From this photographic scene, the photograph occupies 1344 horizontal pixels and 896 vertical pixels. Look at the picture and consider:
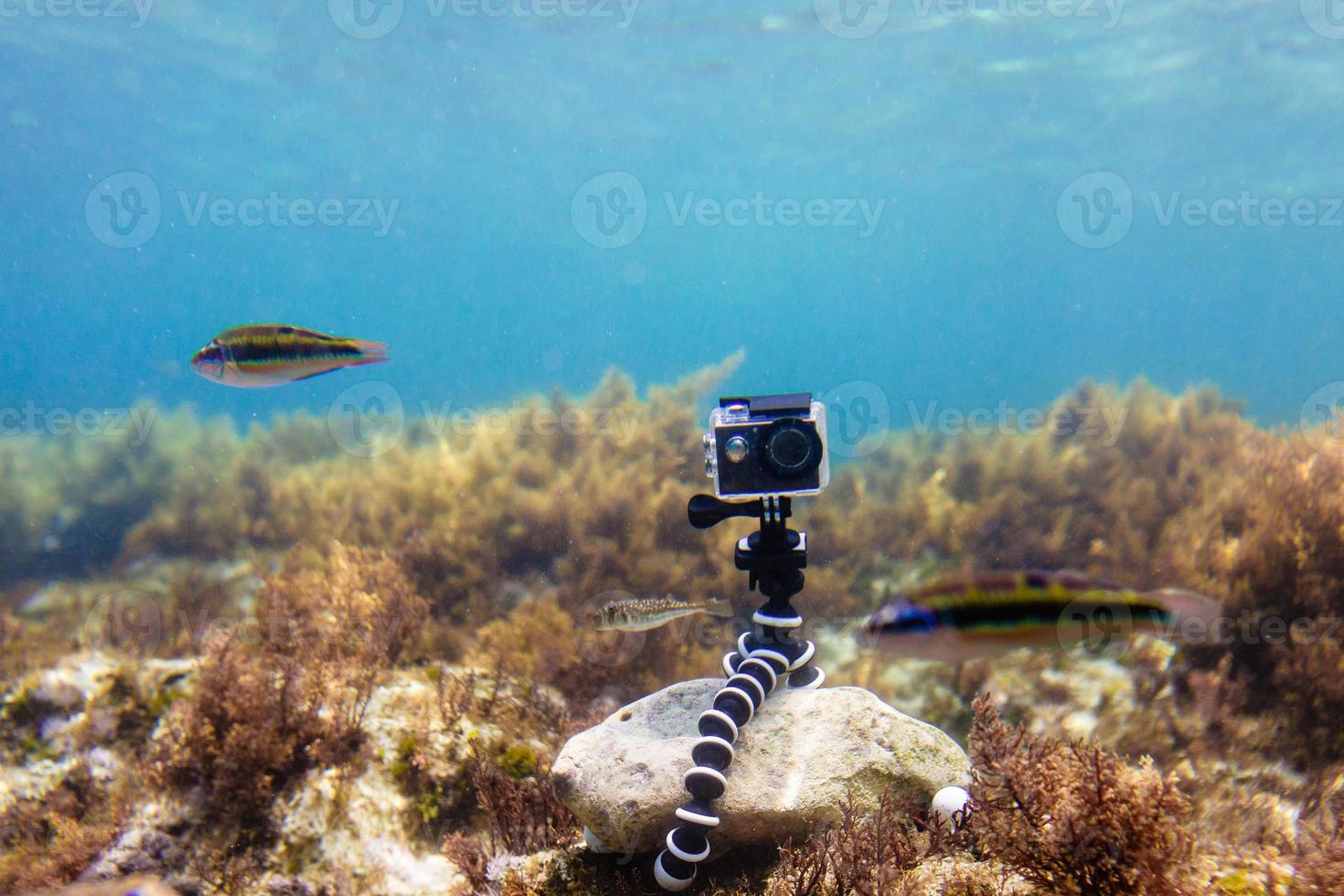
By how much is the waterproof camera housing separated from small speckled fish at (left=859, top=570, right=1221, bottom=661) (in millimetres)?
854

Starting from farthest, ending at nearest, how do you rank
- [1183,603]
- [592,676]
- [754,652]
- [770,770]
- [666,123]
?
[666,123]
[592,676]
[754,652]
[770,770]
[1183,603]

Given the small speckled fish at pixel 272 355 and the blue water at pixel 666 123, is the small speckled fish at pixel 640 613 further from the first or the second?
the blue water at pixel 666 123

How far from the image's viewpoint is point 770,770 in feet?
9.01

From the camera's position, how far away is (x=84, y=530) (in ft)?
32.1

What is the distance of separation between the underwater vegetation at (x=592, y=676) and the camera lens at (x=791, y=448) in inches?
43.7

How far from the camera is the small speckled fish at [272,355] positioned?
349 centimetres

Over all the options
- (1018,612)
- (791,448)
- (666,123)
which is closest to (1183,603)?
(1018,612)

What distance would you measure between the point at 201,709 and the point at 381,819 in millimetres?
1096

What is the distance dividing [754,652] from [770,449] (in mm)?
1003

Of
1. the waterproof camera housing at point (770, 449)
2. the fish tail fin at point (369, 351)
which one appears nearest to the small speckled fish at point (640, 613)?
the waterproof camera housing at point (770, 449)

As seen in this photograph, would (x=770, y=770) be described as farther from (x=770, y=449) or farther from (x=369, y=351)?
(x=369, y=351)

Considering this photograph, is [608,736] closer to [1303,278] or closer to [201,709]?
[201,709]

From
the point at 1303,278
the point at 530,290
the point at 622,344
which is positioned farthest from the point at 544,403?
the point at 622,344

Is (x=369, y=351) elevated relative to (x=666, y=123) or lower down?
lower down
